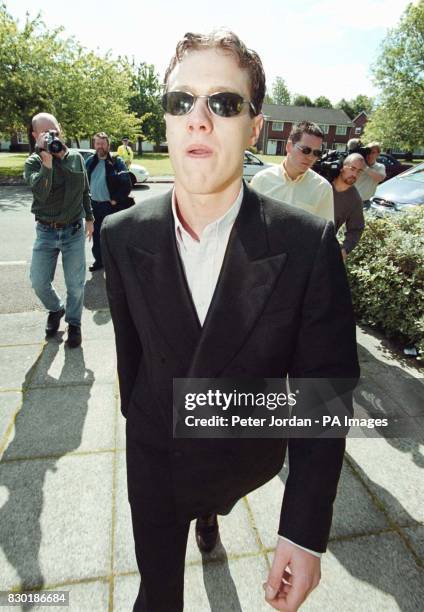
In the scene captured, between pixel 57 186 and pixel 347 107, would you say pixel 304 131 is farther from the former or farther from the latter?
pixel 347 107

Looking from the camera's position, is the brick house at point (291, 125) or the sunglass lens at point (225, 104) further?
the brick house at point (291, 125)

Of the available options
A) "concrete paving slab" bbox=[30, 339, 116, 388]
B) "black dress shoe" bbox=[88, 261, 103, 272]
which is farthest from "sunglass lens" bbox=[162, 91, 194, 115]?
"black dress shoe" bbox=[88, 261, 103, 272]

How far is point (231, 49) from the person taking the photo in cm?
126

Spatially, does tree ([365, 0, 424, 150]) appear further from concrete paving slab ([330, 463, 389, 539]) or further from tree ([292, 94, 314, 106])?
tree ([292, 94, 314, 106])

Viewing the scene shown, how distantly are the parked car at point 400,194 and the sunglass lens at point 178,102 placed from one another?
319 inches

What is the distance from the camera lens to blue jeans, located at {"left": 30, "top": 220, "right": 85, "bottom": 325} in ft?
13.6

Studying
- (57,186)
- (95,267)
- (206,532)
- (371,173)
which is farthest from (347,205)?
(95,267)

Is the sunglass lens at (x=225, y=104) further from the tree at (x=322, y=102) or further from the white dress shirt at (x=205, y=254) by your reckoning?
the tree at (x=322, y=102)

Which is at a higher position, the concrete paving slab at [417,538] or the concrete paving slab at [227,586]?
the concrete paving slab at [417,538]

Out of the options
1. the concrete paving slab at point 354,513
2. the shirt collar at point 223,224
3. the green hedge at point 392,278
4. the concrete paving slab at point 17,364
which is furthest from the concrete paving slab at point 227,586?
the green hedge at point 392,278

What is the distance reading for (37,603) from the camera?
1899 mm

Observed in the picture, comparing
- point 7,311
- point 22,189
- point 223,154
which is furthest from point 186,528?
point 22,189

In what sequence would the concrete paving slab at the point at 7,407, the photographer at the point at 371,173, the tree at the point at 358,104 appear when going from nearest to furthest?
the concrete paving slab at the point at 7,407
the photographer at the point at 371,173
the tree at the point at 358,104

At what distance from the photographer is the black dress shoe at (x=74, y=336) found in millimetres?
4301
